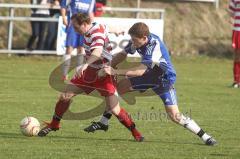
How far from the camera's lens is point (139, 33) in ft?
33.8

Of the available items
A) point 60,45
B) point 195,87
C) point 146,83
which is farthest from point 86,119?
point 60,45

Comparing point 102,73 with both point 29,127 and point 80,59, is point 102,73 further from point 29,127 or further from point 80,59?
point 80,59

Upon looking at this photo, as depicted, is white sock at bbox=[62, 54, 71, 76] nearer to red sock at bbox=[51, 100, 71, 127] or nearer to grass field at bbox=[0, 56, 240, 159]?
grass field at bbox=[0, 56, 240, 159]

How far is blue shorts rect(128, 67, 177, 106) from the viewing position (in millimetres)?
10602

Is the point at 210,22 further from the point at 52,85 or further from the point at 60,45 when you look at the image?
the point at 52,85

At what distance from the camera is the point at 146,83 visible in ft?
35.9

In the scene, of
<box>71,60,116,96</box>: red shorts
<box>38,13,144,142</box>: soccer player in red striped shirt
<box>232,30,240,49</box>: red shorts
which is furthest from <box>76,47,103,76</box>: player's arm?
<box>232,30,240,49</box>: red shorts

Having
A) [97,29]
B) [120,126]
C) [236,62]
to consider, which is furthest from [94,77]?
[236,62]

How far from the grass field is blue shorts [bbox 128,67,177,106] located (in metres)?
0.57

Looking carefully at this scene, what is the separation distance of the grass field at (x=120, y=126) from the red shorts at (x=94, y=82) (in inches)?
24.9

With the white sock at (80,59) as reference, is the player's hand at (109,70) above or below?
above

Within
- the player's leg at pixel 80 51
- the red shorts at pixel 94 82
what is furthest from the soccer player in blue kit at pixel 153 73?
the player's leg at pixel 80 51

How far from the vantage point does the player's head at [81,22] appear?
1059 centimetres

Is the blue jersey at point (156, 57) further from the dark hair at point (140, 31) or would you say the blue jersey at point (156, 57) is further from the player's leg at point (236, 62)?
the player's leg at point (236, 62)
